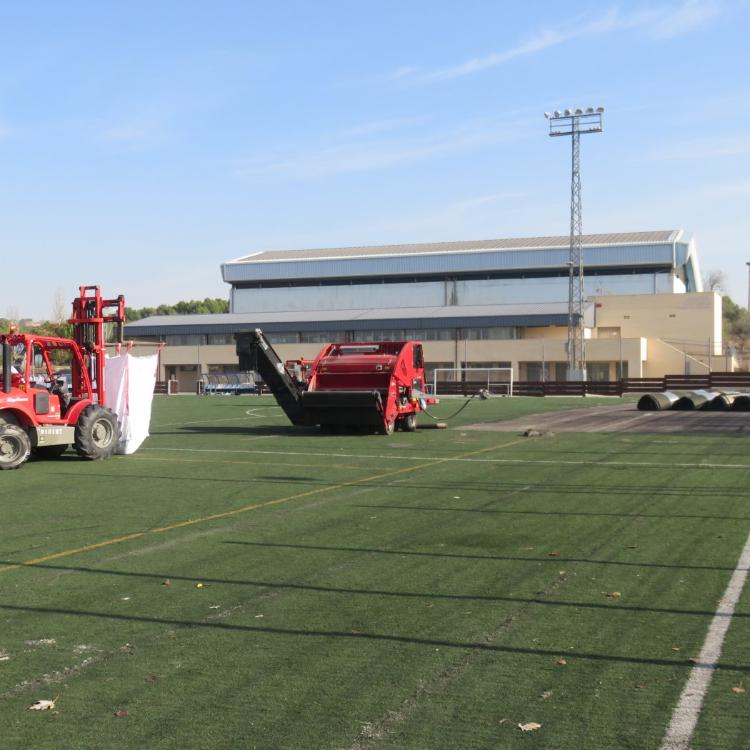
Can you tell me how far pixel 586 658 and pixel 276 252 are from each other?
96198 mm

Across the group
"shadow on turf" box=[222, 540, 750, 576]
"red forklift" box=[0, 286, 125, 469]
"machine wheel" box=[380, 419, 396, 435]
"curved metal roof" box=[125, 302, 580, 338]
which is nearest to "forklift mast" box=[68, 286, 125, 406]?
"red forklift" box=[0, 286, 125, 469]

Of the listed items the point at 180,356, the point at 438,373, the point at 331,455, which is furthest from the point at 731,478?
the point at 180,356

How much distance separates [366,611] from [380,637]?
2.25 feet

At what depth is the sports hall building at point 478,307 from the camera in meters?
73.6

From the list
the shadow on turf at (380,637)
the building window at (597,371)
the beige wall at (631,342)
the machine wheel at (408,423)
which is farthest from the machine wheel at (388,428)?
the building window at (597,371)

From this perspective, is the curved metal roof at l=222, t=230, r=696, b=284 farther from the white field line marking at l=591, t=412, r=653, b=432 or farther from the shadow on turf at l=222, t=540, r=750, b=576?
the shadow on turf at l=222, t=540, r=750, b=576

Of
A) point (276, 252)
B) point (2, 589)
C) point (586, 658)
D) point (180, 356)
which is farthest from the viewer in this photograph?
point (276, 252)

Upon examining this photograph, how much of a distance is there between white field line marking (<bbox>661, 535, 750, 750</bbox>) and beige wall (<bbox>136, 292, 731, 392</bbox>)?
209ft

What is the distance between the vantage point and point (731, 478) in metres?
15.6

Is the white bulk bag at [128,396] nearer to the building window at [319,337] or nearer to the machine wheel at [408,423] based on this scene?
the machine wheel at [408,423]

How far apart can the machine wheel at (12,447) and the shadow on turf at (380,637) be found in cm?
1013

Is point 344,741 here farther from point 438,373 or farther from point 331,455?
point 438,373

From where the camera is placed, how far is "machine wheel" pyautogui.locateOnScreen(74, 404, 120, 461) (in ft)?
60.7

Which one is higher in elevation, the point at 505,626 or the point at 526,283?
the point at 526,283
